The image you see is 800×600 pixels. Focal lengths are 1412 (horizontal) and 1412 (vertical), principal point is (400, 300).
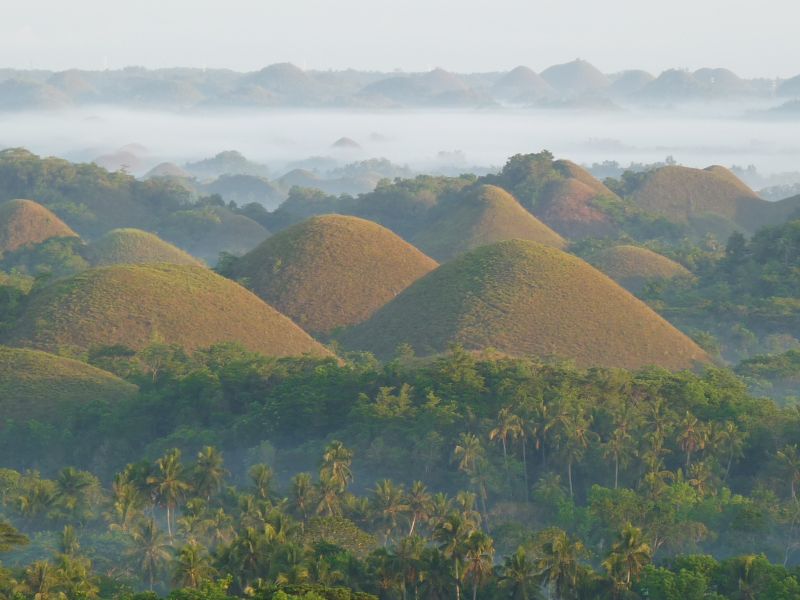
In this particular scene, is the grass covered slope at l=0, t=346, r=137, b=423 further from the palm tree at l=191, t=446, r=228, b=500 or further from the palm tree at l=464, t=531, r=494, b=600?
the palm tree at l=464, t=531, r=494, b=600

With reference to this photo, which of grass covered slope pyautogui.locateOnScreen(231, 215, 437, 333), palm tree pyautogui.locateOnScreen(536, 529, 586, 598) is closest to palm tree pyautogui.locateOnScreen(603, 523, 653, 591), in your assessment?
palm tree pyautogui.locateOnScreen(536, 529, 586, 598)

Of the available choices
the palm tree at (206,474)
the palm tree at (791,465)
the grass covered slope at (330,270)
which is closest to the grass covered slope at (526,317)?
the grass covered slope at (330,270)

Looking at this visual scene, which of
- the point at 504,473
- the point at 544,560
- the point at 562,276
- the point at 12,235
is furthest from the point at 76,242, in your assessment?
the point at 544,560

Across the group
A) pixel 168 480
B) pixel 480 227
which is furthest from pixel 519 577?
pixel 480 227

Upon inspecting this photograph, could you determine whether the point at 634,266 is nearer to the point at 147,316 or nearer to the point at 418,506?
the point at 147,316

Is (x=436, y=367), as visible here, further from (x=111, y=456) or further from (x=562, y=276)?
(x=562, y=276)

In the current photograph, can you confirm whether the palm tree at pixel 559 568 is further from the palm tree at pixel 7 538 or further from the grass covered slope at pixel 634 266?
the grass covered slope at pixel 634 266
